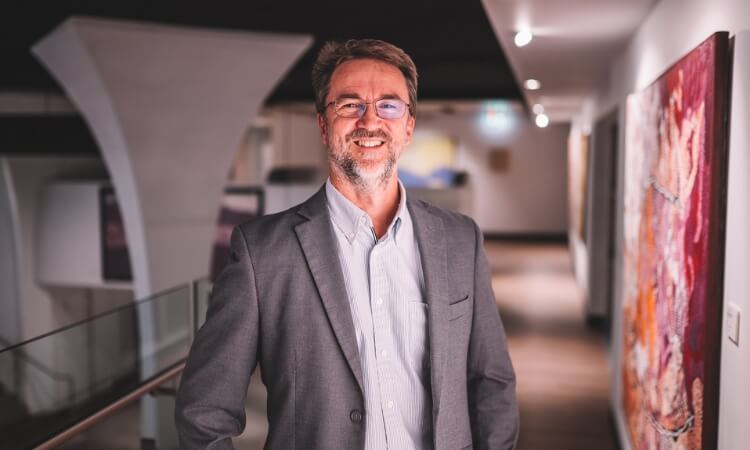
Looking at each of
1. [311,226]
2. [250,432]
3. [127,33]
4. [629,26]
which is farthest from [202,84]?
[311,226]

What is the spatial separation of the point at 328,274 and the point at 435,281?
0.84 feet

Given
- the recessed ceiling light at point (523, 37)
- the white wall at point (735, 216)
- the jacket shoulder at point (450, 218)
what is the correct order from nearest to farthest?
1. the jacket shoulder at point (450, 218)
2. the white wall at point (735, 216)
3. the recessed ceiling light at point (523, 37)

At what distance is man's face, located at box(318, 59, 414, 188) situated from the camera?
5.25 ft

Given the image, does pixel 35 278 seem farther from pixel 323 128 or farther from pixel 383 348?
pixel 383 348

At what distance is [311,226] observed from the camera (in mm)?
1636

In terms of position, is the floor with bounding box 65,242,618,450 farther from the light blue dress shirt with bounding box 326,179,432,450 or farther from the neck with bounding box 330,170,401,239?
the neck with bounding box 330,170,401,239

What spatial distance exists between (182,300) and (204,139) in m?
2.78

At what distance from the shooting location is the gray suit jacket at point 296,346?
5.04 ft

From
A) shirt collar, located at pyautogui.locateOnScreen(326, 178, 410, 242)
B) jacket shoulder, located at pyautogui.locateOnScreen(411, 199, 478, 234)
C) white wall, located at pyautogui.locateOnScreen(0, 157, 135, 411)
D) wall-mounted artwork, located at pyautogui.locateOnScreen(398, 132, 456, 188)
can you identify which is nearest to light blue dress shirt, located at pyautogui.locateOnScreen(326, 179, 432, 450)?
shirt collar, located at pyautogui.locateOnScreen(326, 178, 410, 242)

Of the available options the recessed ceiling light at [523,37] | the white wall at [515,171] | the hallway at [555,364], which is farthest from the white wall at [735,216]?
the white wall at [515,171]

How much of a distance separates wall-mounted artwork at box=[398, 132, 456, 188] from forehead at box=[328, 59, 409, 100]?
17.0m

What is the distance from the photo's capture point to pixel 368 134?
5.23 feet

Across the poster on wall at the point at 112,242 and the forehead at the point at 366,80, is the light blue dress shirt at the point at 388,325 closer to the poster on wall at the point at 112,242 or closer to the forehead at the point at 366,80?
the forehead at the point at 366,80

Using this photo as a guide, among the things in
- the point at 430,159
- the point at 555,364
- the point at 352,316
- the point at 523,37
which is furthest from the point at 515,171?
the point at 352,316
